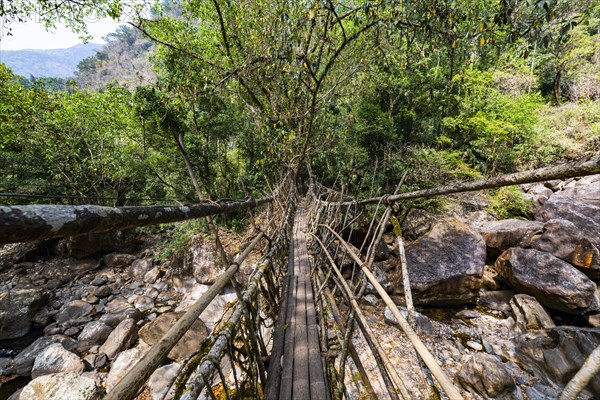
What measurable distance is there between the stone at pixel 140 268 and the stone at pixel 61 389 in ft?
16.0

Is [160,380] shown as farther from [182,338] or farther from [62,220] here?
[62,220]

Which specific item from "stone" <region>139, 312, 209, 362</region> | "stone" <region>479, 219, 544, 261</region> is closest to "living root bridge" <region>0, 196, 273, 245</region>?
"stone" <region>139, 312, 209, 362</region>

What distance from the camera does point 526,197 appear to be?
303 inches

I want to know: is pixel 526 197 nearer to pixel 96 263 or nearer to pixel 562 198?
pixel 562 198

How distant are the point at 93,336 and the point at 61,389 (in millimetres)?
2064

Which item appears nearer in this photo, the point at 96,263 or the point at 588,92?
the point at 96,263

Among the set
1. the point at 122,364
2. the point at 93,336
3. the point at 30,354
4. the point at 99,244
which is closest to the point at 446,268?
the point at 122,364

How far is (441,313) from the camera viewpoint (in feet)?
14.5

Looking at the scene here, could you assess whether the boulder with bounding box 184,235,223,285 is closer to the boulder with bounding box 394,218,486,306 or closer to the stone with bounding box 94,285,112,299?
the stone with bounding box 94,285,112,299

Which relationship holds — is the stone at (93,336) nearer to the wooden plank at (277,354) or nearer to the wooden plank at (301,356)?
the wooden plank at (277,354)

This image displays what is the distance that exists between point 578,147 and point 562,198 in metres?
3.69

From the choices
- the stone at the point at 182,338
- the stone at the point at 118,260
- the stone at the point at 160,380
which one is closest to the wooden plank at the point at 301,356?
the stone at the point at 160,380

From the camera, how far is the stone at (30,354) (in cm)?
427

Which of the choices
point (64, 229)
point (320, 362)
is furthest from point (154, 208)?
point (320, 362)
